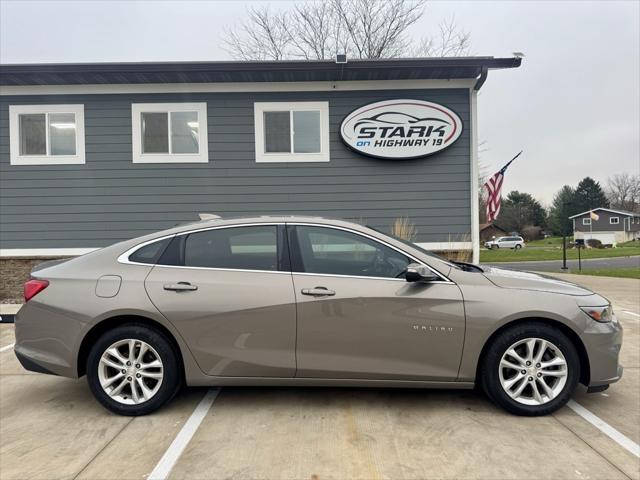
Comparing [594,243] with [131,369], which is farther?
[594,243]

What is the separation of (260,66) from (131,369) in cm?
628

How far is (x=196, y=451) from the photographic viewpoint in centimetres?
262

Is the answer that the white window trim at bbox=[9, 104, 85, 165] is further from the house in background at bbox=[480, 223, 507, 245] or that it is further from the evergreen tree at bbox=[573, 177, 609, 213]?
the evergreen tree at bbox=[573, 177, 609, 213]

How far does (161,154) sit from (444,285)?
708cm

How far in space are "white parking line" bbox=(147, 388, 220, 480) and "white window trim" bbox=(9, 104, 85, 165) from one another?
6987mm

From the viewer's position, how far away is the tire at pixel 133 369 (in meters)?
3.05

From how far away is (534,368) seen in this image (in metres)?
3.00

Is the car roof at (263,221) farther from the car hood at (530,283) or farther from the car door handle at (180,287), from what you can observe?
the car hood at (530,283)

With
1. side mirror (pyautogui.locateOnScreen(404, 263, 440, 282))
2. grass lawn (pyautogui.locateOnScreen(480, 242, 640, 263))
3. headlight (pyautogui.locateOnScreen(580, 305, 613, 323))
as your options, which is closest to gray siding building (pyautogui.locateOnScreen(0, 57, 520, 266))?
headlight (pyautogui.locateOnScreen(580, 305, 613, 323))

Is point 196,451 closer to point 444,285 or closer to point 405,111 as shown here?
point 444,285

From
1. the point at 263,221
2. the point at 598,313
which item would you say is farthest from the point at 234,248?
the point at 598,313

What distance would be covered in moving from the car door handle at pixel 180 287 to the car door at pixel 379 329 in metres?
0.79

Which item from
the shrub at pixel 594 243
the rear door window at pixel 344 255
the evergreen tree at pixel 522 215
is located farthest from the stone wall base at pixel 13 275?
the evergreen tree at pixel 522 215

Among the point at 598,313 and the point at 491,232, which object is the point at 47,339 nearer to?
the point at 598,313
